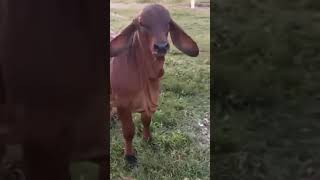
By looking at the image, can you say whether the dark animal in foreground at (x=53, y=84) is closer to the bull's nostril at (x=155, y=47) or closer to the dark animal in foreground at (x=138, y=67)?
the dark animal in foreground at (x=138, y=67)

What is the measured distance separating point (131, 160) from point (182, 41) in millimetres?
472

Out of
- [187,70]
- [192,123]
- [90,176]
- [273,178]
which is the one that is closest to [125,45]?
[187,70]

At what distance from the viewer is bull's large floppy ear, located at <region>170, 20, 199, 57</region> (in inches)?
82.8

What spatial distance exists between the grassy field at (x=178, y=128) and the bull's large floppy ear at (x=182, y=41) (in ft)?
0.06

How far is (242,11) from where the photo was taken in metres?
2.12

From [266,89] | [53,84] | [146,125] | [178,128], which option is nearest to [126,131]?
[146,125]

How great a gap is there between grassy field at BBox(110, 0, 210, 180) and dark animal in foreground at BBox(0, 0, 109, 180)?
99 millimetres

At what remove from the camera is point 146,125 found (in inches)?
84.4

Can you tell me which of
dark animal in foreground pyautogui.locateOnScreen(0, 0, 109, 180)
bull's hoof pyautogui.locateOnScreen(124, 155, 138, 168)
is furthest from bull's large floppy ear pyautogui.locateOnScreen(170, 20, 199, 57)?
bull's hoof pyautogui.locateOnScreen(124, 155, 138, 168)

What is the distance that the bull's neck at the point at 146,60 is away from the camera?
213 cm

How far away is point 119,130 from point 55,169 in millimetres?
290

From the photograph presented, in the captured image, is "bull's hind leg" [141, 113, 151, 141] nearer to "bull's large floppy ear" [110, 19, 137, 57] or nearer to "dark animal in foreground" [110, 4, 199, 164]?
"dark animal in foreground" [110, 4, 199, 164]

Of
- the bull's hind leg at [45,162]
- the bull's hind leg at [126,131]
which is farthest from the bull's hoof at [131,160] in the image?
the bull's hind leg at [45,162]

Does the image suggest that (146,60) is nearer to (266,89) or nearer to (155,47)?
(155,47)
